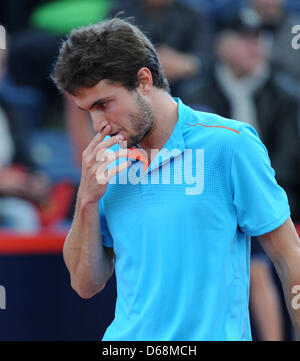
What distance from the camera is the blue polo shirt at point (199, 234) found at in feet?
6.84

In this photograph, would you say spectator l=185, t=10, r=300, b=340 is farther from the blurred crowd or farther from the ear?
the ear

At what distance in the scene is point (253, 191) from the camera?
6.81ft

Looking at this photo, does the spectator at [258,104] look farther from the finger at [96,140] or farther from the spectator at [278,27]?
the finger at [96,140]

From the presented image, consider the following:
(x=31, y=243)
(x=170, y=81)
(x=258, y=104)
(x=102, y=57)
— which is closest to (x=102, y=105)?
(x=102, y=57)

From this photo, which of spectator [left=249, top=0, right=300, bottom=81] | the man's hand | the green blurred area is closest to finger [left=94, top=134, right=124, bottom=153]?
the man's hand

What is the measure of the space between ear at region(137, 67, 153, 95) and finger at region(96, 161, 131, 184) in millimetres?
240

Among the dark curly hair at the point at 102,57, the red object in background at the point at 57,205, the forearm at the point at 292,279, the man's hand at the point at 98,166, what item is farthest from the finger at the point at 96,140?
the red object in background at the point at 57,205

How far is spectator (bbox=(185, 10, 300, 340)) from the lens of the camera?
14.0 ft

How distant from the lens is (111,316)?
165 inches

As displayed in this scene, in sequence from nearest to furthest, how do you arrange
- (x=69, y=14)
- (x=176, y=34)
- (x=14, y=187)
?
(x=14, y=187) < (x=176, y=34) < (x=69, y=14)

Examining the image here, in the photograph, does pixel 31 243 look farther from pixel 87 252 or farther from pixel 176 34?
pixel 176 34

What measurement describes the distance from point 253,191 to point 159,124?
390 mm

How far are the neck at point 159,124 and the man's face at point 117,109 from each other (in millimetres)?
51

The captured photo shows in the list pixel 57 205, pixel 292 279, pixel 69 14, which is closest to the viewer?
pixel 292 279
